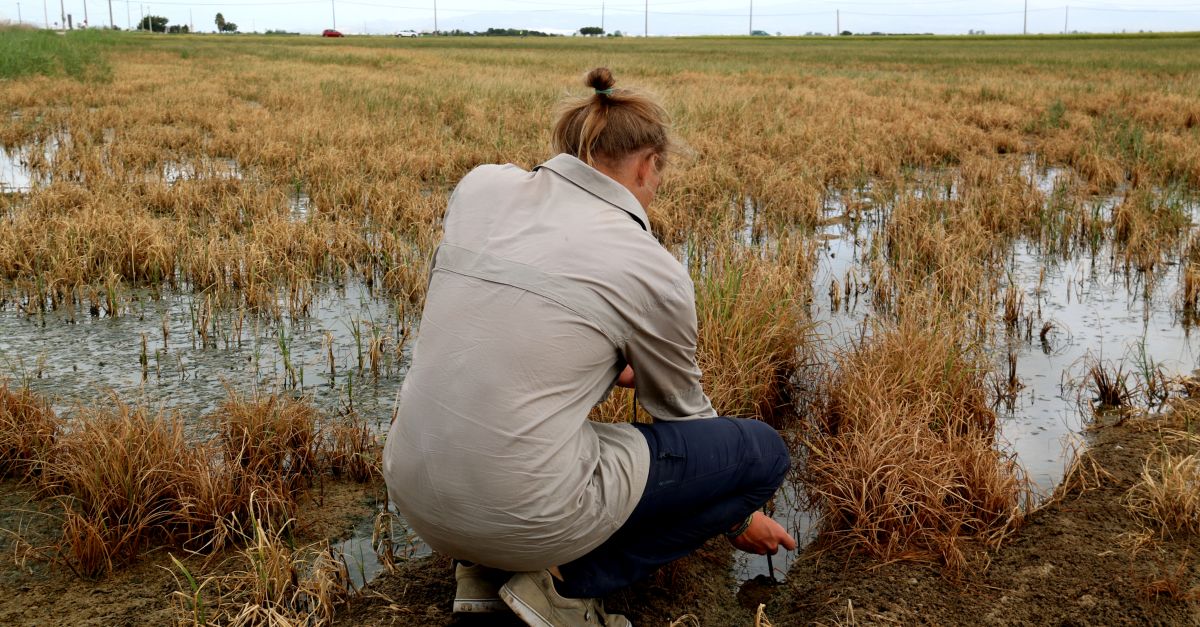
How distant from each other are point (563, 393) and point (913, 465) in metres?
1.59

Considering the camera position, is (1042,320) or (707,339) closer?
(707,339)

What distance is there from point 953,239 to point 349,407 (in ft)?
14.6

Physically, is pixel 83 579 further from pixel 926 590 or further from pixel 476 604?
pixel 926 590

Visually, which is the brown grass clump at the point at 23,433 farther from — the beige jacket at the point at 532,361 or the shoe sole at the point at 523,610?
the shoe sole at the point at 523,610

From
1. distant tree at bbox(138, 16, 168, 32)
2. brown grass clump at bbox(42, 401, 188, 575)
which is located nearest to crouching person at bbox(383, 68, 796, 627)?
brown grass clump at bbox(42, 401, 188, 575)

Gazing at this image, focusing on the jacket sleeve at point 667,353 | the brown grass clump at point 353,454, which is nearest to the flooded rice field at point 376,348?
the brown grass clump at point 353,454

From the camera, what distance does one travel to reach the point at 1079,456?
11.7ft

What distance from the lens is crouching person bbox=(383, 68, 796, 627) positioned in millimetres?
2268

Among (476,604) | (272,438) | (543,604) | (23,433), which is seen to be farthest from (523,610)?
(23,433)

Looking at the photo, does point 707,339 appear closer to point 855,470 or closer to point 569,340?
point 855,470

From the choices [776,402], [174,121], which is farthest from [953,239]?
[174,121]

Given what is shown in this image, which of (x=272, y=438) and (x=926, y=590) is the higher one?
(x=272, y=438)

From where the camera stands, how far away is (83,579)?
2.92m

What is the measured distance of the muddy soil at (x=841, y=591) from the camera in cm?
277
